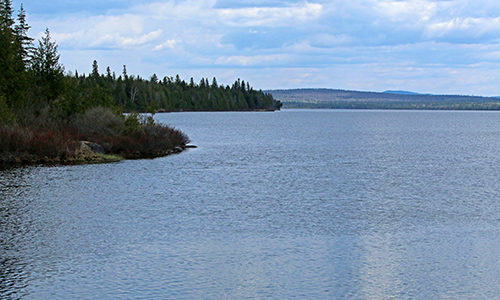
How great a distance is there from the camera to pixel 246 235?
757 inches

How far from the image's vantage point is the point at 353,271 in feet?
49.7

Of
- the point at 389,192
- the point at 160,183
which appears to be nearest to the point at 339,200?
the point at 389,192

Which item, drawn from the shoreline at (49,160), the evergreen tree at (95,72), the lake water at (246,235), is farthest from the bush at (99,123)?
the evergreen tree at (95,72)

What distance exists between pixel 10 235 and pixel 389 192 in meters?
17.8

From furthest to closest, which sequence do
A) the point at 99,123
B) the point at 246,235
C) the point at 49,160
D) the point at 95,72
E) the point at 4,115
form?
the point at 95,72, the point at 99,123, the point at 4,115, the point at 49,160, the point at 246,235

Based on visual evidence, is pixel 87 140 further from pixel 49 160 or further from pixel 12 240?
pixel 12 240

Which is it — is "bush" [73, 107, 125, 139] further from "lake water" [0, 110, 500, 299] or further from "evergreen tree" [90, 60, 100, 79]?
"evergreen tree" [90, 60, 100, 79]

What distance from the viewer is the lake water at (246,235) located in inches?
550

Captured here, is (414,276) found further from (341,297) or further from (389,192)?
(389,192)

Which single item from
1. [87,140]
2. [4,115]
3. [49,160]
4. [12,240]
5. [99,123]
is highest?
[4,115]

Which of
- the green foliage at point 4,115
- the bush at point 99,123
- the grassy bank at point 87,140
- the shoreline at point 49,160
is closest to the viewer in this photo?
the shoreline at point 49,160

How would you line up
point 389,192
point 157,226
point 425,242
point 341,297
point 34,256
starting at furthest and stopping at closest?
A: point 389,192 → point 157,226 → point 425,242 → point 34,256 → point 341,297

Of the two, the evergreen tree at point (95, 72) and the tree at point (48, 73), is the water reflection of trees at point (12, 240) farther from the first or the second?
the evergreen tree at point (95, 72)

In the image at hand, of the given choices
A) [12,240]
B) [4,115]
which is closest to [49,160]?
[4,115]
